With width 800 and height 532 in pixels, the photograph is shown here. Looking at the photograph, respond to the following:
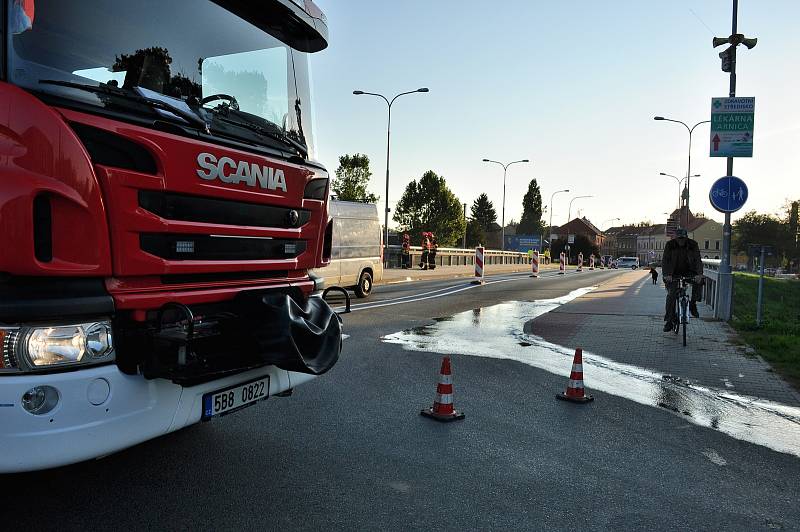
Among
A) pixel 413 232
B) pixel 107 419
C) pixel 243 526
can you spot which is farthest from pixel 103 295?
pixel 413 232

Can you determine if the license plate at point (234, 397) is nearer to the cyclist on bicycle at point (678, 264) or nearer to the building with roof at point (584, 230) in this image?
the cyclist on bicycle at point (678, 264)

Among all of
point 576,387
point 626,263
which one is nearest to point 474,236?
point 626,263

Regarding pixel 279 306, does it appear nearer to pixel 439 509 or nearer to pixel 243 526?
pixel 243 526

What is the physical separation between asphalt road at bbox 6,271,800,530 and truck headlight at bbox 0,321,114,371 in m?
0.79

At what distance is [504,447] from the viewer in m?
4.38

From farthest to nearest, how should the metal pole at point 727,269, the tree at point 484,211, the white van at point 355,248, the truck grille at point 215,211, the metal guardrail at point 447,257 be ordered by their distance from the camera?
the tree at point 484,211 < the metal guardrail at point 447,257 < the white van at point 355,248 < the metal pole at point 727,269 < the truck grille at point 215,211

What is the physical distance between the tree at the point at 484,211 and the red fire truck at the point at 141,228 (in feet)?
440

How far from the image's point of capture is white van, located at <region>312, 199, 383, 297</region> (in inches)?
577

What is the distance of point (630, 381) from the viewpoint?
6.92 m

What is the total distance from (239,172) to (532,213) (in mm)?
146949

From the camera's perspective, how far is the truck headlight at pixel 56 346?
2.38 m

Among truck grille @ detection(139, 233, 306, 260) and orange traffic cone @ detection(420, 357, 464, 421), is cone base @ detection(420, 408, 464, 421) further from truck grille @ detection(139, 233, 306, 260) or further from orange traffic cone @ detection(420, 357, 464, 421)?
truck grille @ detection(139, 233, 306, 260)

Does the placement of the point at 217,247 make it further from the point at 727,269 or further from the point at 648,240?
the point at 648,240

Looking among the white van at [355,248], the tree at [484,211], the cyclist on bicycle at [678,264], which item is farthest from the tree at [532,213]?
the cyclist on bicycle at [678,264]
